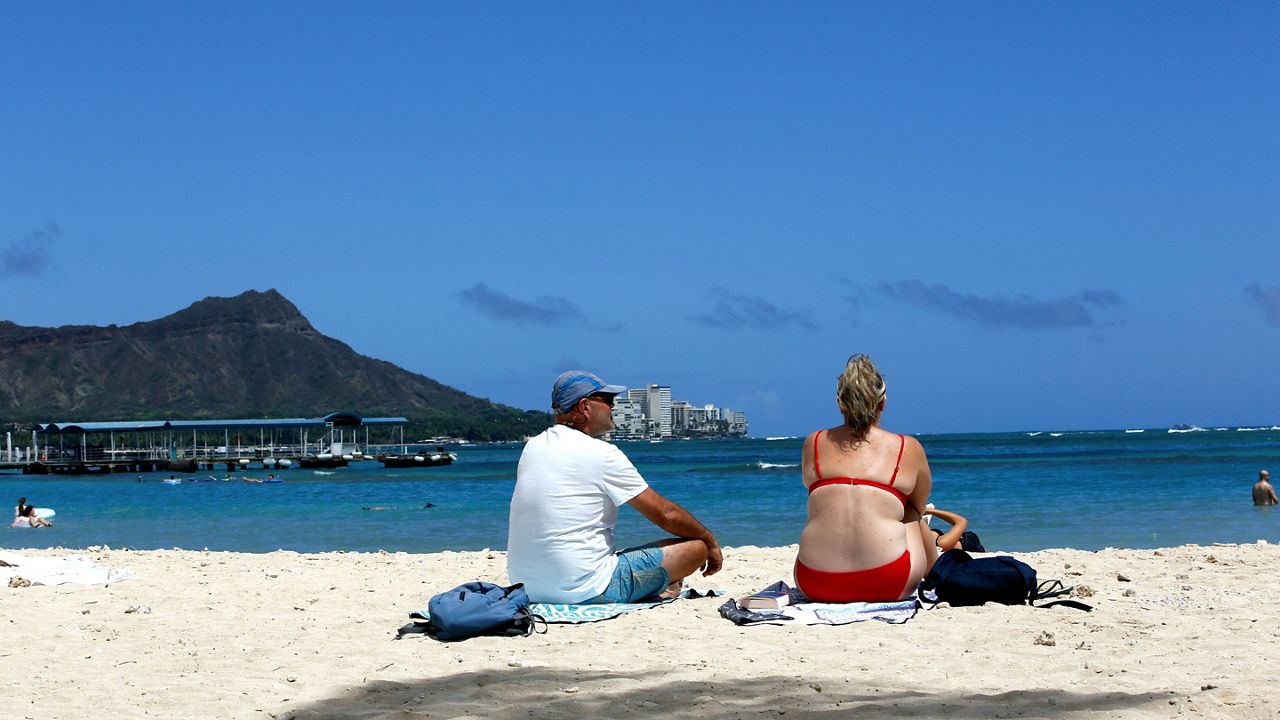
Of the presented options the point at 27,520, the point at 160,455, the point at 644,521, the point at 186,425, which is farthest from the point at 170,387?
the point at 644,521

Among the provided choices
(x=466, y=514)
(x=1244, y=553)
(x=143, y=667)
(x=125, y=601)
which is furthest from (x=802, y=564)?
(x=466, y=514)

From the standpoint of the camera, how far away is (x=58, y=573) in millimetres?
8484

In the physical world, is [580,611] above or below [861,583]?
below

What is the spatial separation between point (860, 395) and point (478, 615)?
7.02 feet

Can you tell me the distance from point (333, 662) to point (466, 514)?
58.1 ft

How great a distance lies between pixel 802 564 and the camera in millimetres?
6066

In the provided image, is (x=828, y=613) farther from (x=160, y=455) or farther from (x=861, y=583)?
(x=160, y=455)

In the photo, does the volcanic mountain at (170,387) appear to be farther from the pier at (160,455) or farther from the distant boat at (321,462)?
the distant boat at (321,462)

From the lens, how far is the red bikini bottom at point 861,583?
5.88 m

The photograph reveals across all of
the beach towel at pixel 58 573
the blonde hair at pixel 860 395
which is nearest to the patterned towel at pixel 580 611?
the blonde hair at pixel 860 395

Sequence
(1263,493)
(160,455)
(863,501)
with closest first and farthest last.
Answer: (863,501) < (1263,493) < (160,455)

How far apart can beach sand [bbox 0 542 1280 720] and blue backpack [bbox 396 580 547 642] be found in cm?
8

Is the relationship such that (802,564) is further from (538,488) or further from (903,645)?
(538,488)

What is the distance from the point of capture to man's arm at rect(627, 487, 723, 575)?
5934mm
